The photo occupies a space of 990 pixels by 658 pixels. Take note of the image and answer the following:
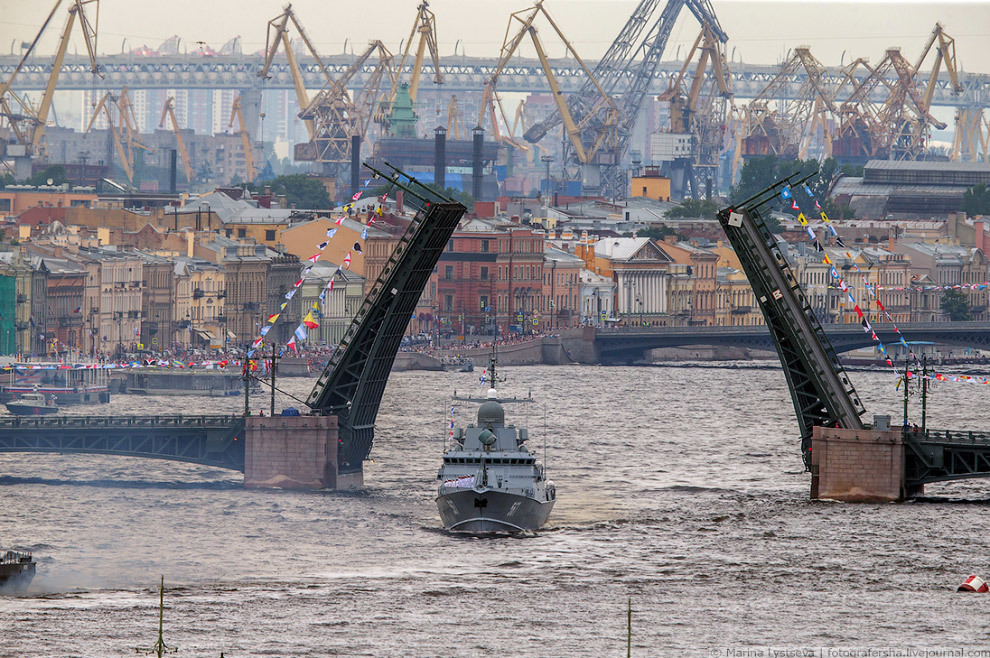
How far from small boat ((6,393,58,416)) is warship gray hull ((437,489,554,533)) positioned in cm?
2930

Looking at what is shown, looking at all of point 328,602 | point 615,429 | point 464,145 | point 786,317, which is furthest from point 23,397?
point 464,145

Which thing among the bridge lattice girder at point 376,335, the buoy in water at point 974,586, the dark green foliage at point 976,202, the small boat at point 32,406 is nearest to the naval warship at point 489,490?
the bridge lattice girder at point 376,335

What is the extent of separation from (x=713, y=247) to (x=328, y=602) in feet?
279

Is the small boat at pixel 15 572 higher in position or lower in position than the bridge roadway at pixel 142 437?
lower

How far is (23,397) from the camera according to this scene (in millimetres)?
75750

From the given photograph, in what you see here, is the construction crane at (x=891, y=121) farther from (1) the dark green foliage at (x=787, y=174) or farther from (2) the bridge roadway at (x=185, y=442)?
(2) the bridge roadway at (x=185, y=442)

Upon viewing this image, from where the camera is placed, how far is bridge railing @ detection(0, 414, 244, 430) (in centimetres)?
5203

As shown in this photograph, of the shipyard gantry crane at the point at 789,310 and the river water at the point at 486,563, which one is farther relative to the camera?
the shipyard gantry crane at the point at 789,310

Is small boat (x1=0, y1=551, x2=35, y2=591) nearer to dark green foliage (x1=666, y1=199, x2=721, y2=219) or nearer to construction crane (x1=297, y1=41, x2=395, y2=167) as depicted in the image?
dark green foliage (x1=666, y1=199, x2=721, y2=219)

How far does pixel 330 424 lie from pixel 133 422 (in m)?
4.55

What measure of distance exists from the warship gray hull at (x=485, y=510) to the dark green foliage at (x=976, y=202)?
9609 cm

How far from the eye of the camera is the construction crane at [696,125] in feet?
617

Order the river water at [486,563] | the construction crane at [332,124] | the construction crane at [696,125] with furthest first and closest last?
the construction crane at [696,125] < the construction crane at [332,124] < the river water at [486,563]

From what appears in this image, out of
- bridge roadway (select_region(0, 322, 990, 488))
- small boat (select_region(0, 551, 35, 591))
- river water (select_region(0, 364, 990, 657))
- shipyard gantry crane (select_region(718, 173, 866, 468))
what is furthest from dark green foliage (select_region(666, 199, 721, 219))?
small boat (select_region(0, 551, 35, 591))
